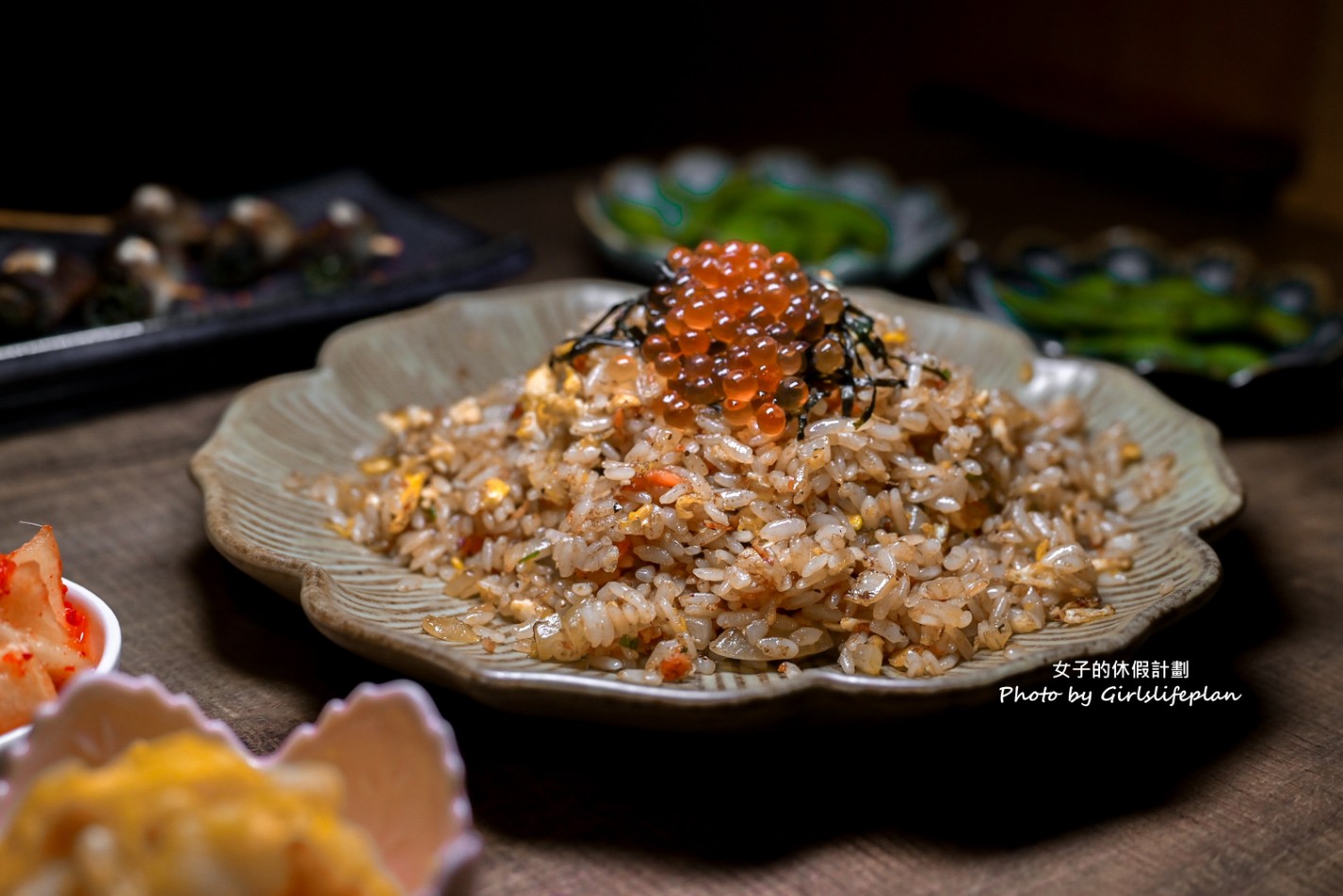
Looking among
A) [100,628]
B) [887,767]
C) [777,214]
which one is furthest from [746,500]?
[777,214]

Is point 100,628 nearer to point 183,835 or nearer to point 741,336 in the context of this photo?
point 183,835

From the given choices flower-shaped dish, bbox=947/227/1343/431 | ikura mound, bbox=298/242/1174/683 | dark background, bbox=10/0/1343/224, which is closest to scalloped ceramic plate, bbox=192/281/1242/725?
ikura mound, bbox=298/242/1174/683

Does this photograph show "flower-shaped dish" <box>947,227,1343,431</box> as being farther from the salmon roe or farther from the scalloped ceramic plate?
the salmon roe

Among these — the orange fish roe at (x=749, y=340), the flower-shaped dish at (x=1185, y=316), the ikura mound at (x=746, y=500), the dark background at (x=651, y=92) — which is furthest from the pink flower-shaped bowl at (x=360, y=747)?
the dark background at (x=651, y=92)

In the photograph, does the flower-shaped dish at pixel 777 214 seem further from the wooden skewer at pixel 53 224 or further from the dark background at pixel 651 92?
the wooden skewer at pixel 53 224

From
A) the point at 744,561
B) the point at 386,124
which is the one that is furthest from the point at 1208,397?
the point at 386,124
